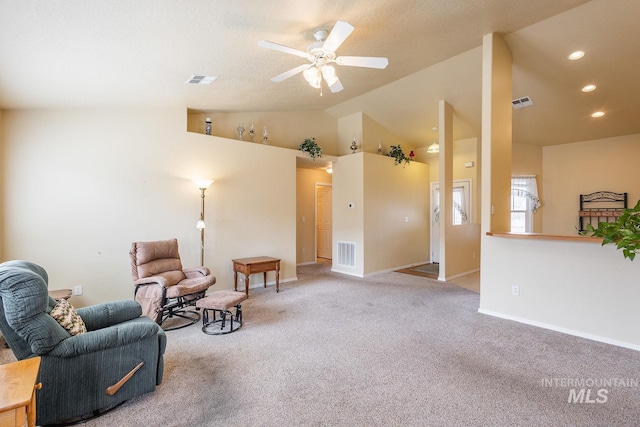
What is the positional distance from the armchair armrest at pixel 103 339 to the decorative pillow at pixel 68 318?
0.47 feet

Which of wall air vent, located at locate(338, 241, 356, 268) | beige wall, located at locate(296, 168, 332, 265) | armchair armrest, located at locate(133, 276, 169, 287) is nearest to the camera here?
armchair armrest, located at locate(133, 276, 169, 287)

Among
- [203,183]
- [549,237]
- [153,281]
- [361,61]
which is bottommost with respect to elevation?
[153,281]

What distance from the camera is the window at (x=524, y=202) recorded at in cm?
706

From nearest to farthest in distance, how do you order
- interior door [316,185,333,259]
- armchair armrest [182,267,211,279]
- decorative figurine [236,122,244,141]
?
armchair armrest [182,267,211,279] → decorative figurine [236,122,244,141] → interior door [316,185,333,259]

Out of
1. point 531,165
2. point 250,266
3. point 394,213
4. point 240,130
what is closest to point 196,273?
point 250,266

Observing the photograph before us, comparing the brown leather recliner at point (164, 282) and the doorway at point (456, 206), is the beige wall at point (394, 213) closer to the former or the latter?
the doorway at point (456, 206)

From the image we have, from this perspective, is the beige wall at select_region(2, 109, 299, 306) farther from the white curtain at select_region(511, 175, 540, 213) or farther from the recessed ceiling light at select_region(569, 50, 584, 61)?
the white curtain at select_region(511, 175, 540, 213)

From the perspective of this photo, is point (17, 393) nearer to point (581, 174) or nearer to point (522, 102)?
point (522, 102)

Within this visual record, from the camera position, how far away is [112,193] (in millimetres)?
3975

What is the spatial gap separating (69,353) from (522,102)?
6.62 metres

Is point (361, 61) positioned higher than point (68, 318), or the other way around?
point (361, 61)

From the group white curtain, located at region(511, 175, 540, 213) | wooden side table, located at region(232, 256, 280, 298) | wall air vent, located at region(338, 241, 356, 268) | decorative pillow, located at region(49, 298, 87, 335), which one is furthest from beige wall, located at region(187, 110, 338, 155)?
white curtain, located at region(511, 175, 540, 213)

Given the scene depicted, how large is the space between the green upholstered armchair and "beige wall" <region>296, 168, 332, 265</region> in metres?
5.31

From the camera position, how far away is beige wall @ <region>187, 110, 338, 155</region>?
5.17 meters
